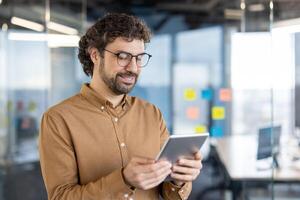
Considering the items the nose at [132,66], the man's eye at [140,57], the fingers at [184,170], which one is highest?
the man's eye at [140,57]

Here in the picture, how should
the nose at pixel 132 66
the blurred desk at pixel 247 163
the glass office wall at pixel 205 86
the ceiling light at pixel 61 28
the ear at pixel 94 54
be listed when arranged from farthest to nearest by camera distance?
the ceiling light at pixel 61 28
the glass office wall at pixel 205 86
the blurred desk at pixel 247 163
the ear at pixel 94 54
the nose at pixel 132 66

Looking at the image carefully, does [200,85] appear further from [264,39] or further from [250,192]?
[250,192]

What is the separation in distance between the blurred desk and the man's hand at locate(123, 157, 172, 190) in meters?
2.88

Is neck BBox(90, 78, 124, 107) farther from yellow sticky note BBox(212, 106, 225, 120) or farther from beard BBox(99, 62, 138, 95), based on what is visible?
yellow sticky note BBox(212, 106, 225, 120)

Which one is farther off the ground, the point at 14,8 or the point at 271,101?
the point at 14,8

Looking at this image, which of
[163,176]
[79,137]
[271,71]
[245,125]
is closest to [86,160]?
[79,137]

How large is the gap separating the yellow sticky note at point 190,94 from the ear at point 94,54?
11.2 feet

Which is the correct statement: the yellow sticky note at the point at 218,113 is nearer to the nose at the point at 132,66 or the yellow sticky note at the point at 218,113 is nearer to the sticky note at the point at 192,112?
the sticky note at the point at 192,112

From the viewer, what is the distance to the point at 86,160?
154 cm

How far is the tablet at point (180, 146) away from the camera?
4.46ft

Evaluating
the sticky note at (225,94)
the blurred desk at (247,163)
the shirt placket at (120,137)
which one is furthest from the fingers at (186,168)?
the sticky note at (225,94)

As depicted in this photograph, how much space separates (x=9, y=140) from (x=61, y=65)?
A: 0.98 metres

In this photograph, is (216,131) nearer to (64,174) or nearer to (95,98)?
(95,98)

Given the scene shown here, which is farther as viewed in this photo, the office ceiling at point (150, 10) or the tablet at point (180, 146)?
the office ceiling at point (150, 10)
